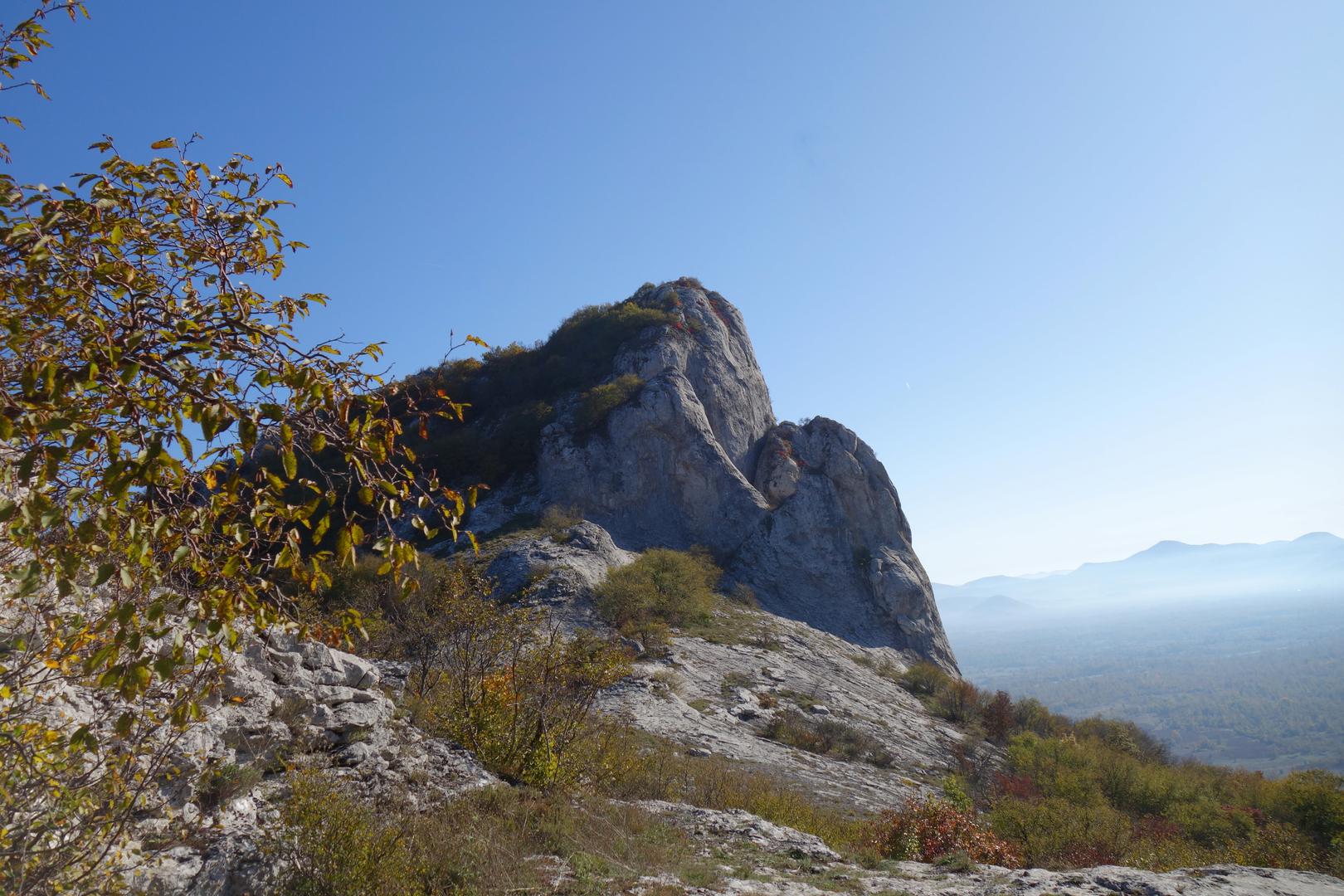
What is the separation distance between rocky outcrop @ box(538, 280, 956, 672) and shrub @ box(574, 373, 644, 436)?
0.32 meters

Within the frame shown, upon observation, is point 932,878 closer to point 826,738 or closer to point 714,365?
point 826,738

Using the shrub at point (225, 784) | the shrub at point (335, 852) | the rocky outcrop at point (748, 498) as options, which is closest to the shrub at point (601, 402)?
the rocky outcrop at point (748, 498)

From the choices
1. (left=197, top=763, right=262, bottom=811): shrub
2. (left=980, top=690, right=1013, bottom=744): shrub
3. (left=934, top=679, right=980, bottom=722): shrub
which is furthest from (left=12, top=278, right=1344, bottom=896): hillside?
(left=980, top=690, right=1013, bottom=744): shrub

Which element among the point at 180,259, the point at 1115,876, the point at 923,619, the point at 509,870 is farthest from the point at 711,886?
the point at 923,619

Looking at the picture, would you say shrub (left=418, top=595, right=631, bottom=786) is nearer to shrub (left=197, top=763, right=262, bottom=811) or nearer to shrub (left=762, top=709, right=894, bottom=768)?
shrub (left=197, top=763, right=262, bottom=811)

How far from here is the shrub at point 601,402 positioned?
3625 cm

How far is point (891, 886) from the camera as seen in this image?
773 cm

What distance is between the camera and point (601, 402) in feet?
120

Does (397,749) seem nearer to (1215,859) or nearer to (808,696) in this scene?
(1215,859)

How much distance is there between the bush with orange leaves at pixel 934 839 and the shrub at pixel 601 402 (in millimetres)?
27346

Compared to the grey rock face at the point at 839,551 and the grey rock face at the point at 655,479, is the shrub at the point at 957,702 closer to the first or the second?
the grey rock face at the point at 839,551

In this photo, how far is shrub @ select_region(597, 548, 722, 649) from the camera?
23031mm

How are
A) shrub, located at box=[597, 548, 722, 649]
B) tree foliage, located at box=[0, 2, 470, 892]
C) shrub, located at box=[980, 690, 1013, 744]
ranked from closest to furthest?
tree foliage, located at box=[0, 2, 470, 892], shrub, located at box=[597, 548, 722, 649], shrub, located at box=[980, 690, 1013, 744]

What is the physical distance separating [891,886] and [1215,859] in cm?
752
